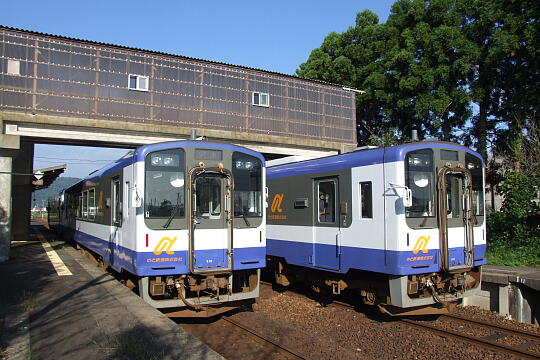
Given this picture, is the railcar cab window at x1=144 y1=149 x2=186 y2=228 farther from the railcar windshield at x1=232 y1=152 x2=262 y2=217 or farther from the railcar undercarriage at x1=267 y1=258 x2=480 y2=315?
the railcar undercarriage at x1=267 y1=258 x2=480 y2=315

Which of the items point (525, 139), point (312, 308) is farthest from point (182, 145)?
point (525, 139)

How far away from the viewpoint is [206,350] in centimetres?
496

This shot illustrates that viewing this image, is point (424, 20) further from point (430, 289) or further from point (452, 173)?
point (430, 289)

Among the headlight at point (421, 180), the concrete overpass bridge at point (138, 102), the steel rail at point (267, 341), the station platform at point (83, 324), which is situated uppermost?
the concrete overpass bridge at point (138, 102)

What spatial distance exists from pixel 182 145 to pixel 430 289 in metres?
5.04

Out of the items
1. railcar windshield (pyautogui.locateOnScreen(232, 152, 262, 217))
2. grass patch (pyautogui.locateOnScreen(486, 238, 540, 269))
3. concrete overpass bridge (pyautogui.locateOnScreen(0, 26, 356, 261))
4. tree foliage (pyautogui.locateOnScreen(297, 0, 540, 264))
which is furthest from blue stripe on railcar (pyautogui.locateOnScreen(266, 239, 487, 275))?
concrete overpass bridge (pyautogui.locateOnScreen(0, 26, 356, 261))

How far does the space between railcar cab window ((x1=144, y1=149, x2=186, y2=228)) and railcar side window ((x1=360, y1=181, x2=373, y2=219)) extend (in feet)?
10.6

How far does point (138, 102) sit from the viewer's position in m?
16.1

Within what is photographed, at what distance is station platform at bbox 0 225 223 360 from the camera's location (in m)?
4.93

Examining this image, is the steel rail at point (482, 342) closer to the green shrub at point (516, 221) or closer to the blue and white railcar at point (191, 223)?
the blue and white railcar at point (191, 223)

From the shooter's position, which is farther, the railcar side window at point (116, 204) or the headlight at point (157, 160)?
the railcar side window at point (116, 204)

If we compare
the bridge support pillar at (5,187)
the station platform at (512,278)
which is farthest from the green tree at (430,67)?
the bridge support pillar at (5,187)

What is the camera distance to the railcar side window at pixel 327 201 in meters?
9.08

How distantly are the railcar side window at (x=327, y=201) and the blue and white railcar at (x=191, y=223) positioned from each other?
1.48 m
